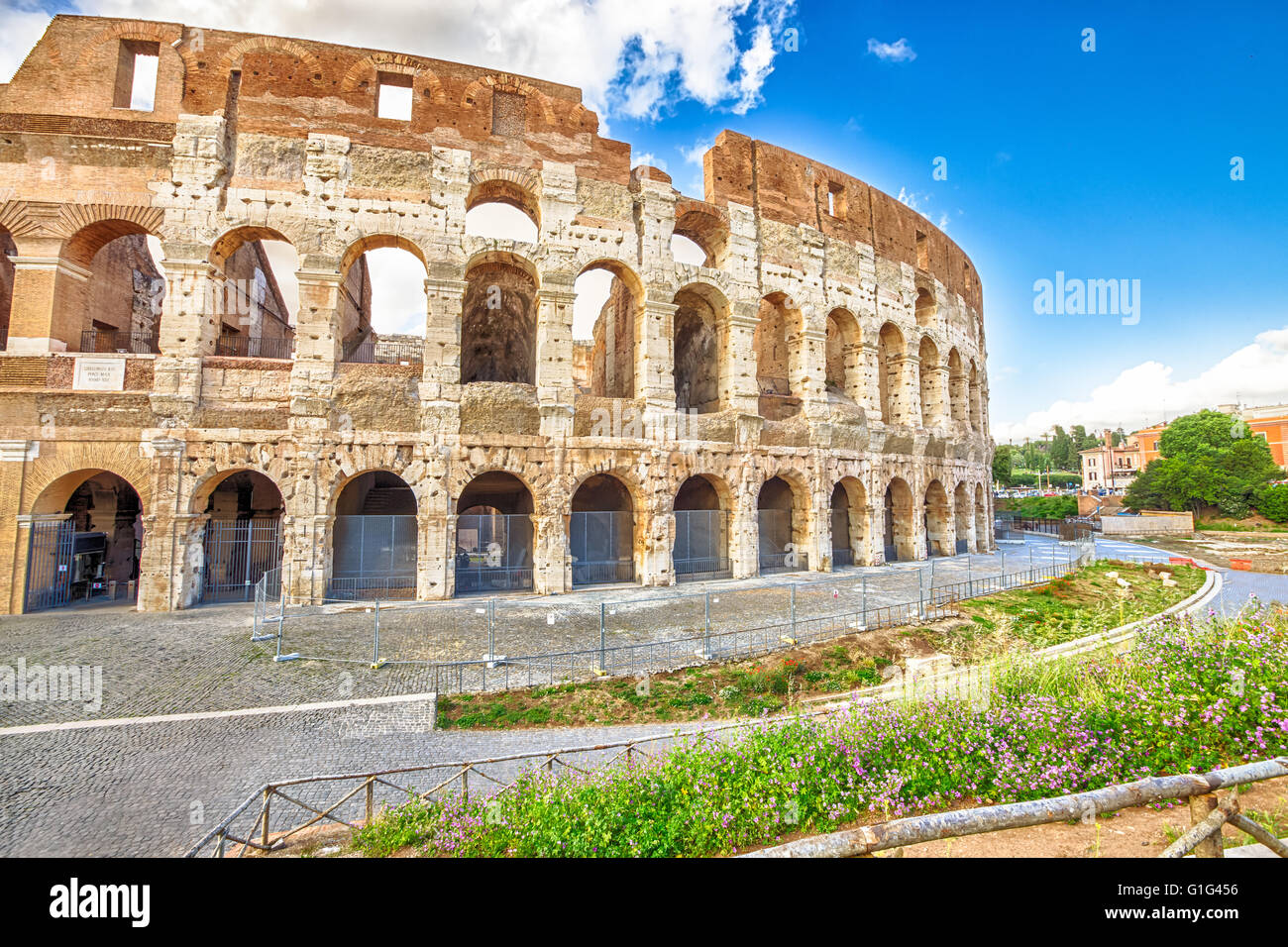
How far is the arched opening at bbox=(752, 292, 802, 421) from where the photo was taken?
18.4m

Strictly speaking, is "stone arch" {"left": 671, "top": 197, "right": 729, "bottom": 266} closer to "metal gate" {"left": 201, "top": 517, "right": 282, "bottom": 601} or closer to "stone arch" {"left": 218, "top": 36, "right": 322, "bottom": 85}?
"stone arch" {"left": 218, "top": 36, "right": 322, "bottom": 85}

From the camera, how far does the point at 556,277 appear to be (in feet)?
49.9

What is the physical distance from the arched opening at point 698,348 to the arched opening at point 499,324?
5518mm

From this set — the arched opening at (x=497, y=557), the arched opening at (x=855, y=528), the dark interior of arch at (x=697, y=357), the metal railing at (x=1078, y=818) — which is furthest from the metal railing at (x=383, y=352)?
the metal railing at (x=1078, y=818)

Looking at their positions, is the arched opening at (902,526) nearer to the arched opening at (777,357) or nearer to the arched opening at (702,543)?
the arched opening at (777,357)

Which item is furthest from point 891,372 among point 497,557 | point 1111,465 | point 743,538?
point 1111,465

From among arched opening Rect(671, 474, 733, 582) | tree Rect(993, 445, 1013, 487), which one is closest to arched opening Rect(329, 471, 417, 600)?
arched opening Rect(671, 474, 733, 582)

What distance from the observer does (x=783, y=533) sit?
65.7ft

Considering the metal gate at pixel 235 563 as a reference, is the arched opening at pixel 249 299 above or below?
above

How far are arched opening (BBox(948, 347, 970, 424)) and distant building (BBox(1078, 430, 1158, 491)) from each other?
62.9m

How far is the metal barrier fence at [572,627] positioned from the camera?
29.1ft
